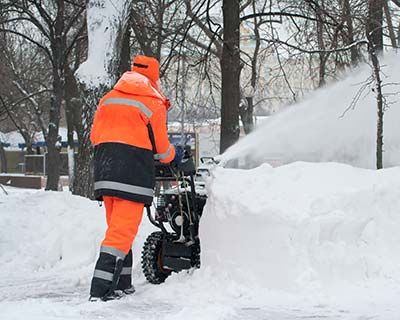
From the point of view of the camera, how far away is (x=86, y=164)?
35.1 ft

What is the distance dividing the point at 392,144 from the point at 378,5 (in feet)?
8.75

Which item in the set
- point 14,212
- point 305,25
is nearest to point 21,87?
point 305,25

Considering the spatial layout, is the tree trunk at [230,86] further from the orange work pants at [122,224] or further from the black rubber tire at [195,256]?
the orange work pants at [122,224]

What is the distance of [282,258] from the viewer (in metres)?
4.74

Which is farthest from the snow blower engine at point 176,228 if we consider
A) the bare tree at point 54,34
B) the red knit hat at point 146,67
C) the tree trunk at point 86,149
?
the bare tree at point 54,34

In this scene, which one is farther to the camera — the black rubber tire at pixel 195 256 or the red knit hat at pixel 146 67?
the black rubber tire at pixel 195 256

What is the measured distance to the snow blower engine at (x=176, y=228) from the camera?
5.63 m

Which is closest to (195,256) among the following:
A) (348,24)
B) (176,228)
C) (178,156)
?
(176,228)

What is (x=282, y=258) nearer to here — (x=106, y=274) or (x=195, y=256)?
(x=195, y=256)

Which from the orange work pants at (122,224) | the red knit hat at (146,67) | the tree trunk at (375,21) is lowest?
the orange work pants at (122,224)

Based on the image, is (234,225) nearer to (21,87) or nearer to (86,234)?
(86,234)

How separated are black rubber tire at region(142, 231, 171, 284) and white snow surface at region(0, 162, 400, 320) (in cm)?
18

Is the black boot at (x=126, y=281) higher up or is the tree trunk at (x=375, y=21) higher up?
the tree trunk at (x=375, y=21)

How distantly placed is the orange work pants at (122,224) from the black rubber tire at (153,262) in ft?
2.28
